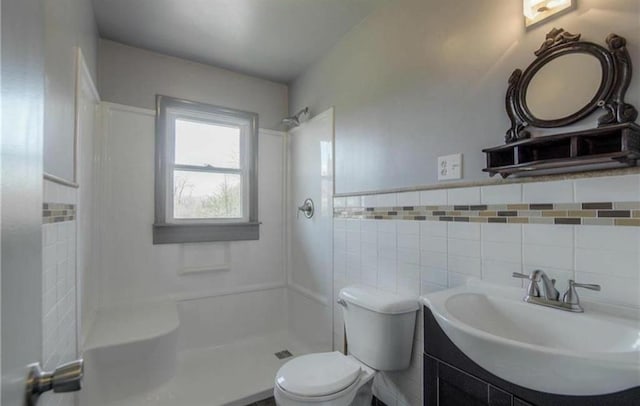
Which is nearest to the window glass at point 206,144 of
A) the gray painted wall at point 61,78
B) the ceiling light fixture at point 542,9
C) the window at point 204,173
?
the window at point 204,173

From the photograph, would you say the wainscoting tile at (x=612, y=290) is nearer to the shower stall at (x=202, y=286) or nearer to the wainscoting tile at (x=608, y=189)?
the wainscoting tile at (x=608, y=189)

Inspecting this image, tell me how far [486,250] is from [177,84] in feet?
7.86

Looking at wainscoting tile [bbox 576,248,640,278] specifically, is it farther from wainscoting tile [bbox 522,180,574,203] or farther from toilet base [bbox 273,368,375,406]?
toilet base [bbox 273,368,375,406]

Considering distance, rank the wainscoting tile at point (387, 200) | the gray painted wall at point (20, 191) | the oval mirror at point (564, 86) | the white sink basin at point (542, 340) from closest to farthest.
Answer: the gray painted wall at point (20, 191) → the white sink basin at point (542, 340) → the oval mirror at point (564, 86) → the wainscoting tile at point (387, 200)

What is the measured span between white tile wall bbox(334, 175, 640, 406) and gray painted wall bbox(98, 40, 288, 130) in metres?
1.43

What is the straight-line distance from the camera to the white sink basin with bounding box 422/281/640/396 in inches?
25.1

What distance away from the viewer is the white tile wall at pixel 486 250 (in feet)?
2.97

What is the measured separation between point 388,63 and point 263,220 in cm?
164

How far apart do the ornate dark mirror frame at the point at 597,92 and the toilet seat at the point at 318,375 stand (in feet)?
3.88

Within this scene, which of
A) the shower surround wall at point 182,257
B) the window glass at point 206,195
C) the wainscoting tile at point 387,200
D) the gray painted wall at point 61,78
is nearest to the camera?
the gray painted wall at point 61,78

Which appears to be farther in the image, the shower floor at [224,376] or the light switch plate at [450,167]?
the shower floor at [224,376]

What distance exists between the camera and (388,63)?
5.63ft

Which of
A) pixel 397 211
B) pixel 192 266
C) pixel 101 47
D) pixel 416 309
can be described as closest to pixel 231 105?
pixel 101 47

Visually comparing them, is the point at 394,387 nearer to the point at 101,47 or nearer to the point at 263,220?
the point at 263,220
